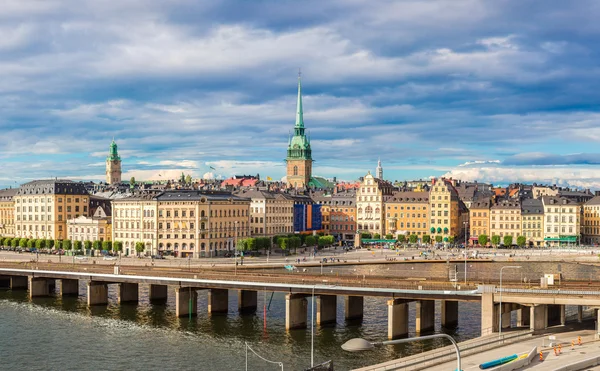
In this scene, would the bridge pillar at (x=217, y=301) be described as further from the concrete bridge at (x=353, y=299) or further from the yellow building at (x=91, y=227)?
the yellow building at (x=91, y=227)

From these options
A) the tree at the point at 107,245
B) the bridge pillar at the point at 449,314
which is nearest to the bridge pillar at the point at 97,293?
the bridge pillar at the point at 449,314

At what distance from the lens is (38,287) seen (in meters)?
120

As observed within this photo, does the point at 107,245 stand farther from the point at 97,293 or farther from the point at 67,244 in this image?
the point at 97,293

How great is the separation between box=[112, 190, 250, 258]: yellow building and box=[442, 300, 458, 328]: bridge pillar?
283 ft

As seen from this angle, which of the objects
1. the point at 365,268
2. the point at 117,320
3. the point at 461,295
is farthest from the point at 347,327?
the point at 365,268

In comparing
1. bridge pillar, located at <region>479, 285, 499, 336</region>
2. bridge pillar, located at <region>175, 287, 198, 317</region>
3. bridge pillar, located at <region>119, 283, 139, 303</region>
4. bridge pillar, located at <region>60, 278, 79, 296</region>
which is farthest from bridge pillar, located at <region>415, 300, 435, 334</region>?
bridge pillar, located at <region>60, 278, 79, 296</region>

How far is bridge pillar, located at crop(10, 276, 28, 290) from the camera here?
129250 millimetres

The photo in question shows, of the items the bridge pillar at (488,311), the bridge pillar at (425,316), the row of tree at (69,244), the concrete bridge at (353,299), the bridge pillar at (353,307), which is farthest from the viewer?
the row of tree at (69,244)

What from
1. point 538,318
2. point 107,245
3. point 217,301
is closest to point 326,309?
point 217,301

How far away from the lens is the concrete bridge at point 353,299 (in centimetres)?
7706

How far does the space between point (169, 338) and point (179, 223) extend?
289ft

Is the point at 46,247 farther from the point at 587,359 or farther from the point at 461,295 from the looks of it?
the point at 587,359

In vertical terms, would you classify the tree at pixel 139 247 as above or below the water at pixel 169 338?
above

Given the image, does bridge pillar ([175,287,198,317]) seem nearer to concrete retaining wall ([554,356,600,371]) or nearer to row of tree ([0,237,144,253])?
concrete retaining wall ([554,356,600,371])
